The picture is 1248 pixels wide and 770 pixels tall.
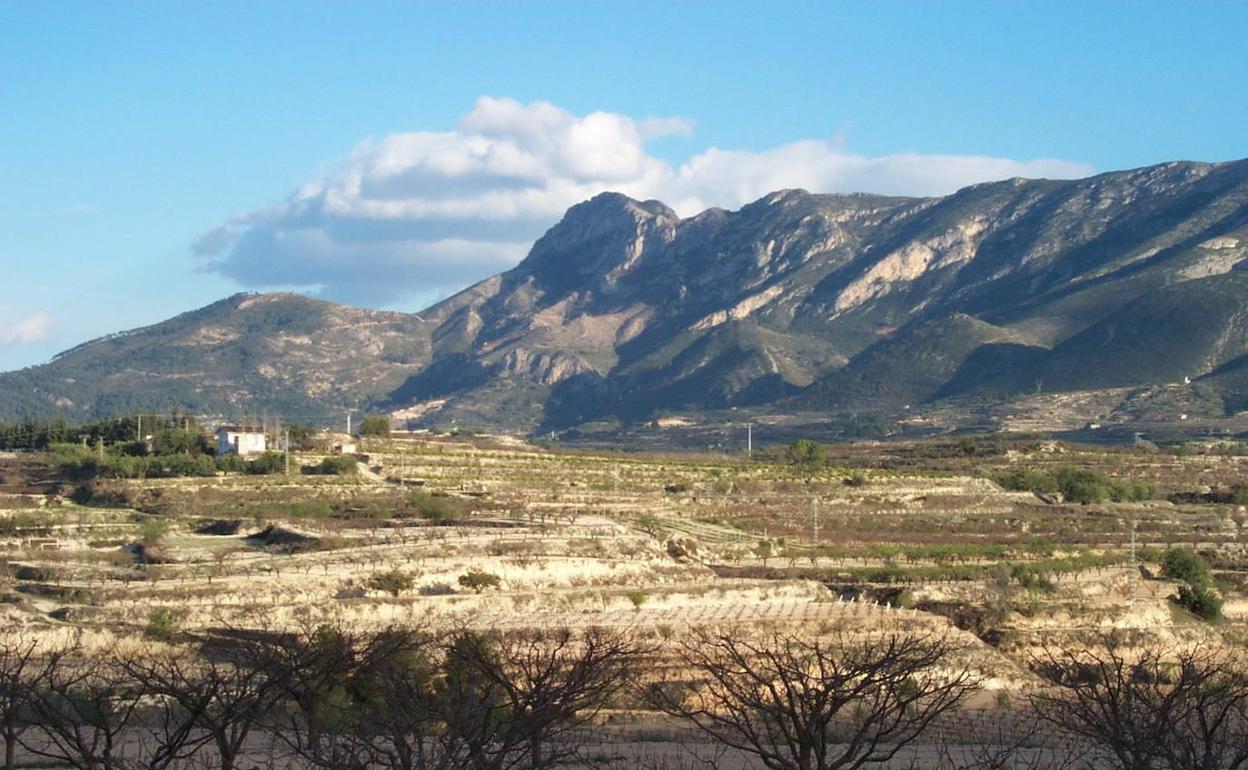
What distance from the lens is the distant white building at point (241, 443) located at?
75938 millimetres

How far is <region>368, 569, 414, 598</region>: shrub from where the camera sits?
130 feet

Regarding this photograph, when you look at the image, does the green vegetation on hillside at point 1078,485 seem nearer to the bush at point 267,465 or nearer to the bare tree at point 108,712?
the bush at point 267,465

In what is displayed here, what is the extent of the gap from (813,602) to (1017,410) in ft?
358

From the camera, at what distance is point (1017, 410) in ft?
480

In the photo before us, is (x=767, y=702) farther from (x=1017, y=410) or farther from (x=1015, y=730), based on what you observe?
(x=1017, y=410)

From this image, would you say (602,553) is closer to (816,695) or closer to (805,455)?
(816,695)

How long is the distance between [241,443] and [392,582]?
38.1m

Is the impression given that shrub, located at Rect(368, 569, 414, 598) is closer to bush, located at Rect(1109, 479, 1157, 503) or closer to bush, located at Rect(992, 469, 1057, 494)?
bush, located at Rect(1109, 479, 1157, 503)

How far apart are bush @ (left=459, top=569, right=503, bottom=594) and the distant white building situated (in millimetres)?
35527

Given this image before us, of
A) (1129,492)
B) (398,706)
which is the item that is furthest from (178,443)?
Result: (398,706)

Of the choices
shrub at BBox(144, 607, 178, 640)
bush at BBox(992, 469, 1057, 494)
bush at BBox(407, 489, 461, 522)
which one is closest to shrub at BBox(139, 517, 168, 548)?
bush at BBox(407, 489, 461, 522)

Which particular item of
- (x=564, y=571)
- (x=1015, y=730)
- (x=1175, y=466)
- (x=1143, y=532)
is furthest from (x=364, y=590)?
(x=1175, y=466)

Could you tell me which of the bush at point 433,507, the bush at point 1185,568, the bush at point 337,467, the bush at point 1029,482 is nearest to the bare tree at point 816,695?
the bush at point 1185,568

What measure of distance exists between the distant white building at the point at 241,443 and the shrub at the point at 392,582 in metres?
36.1
